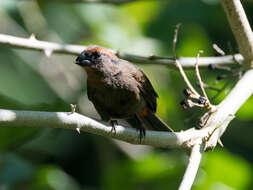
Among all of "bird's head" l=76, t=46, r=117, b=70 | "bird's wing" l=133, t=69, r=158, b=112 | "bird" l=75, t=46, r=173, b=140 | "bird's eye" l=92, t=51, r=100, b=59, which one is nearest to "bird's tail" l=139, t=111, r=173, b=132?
"bird's wing" l=133, t=69, r=158, b=112

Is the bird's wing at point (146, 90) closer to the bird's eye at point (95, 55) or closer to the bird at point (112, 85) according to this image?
the bird at point (112, 85)

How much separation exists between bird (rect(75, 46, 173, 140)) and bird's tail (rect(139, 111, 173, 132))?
0.37 meters

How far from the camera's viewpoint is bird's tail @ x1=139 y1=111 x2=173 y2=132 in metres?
5.93

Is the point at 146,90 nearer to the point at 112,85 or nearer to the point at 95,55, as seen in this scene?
the point at 112,85

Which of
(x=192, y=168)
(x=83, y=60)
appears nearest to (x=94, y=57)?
(x=83, y=60)

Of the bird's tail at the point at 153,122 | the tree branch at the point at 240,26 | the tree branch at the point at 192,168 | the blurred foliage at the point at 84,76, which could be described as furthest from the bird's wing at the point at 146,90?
the tree branch at the point at 192,168

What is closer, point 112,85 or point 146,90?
point 112,85

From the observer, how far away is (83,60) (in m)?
5.16

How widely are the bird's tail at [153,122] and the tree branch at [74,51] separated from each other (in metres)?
1.08

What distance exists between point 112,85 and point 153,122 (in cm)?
93

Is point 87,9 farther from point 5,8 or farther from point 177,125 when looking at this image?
point 177,125

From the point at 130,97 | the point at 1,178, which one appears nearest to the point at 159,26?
the point at 130,97

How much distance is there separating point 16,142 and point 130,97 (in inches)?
A: 55.4

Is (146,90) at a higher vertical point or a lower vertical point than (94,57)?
lower
